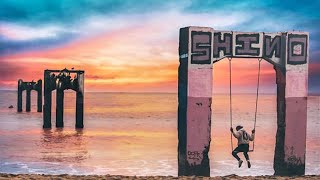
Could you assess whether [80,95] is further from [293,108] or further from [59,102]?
[293,108]

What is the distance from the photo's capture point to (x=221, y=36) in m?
14.7

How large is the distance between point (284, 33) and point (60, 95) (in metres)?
24.2

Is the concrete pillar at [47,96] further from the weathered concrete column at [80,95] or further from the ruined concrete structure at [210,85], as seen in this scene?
the ruined concrete structure at [210,85]

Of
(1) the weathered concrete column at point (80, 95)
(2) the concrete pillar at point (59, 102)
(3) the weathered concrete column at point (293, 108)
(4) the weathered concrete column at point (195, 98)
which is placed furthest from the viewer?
(2) the concrete pillar at point (59, 102)

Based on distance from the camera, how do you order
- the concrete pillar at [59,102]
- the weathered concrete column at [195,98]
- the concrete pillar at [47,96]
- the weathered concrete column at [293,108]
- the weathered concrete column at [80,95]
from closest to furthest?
the weathered concrete column at [195,98] → the weathered concrete column at [293,108] → the weathered concrete column at [80,95] → the concrete pillar at [47,96] → the concrete pillar at [59,102]

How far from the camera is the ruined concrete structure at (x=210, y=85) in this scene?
14445 mm

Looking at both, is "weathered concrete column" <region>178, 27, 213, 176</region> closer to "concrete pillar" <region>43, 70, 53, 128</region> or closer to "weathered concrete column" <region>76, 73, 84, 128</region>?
"weathered concrete column" <region>76, 73, 84, 128</region>

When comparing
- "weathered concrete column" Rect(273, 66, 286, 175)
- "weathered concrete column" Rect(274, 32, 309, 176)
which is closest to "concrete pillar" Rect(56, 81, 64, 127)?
"weathered concrete column" Rect(273, 66, 286, 175)

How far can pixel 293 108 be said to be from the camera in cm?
1553

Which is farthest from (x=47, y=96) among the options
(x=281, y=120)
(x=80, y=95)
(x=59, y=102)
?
(x=281, y=120)

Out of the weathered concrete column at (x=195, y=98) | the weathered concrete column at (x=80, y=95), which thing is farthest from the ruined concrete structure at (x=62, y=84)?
the weathered concrete column at (x=195, y=98)

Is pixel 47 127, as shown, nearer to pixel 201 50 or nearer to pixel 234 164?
pixel 234 164

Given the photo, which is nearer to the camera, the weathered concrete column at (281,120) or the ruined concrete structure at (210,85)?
the ruined concrete structure at (210,85)

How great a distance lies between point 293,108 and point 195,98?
3.30 m
